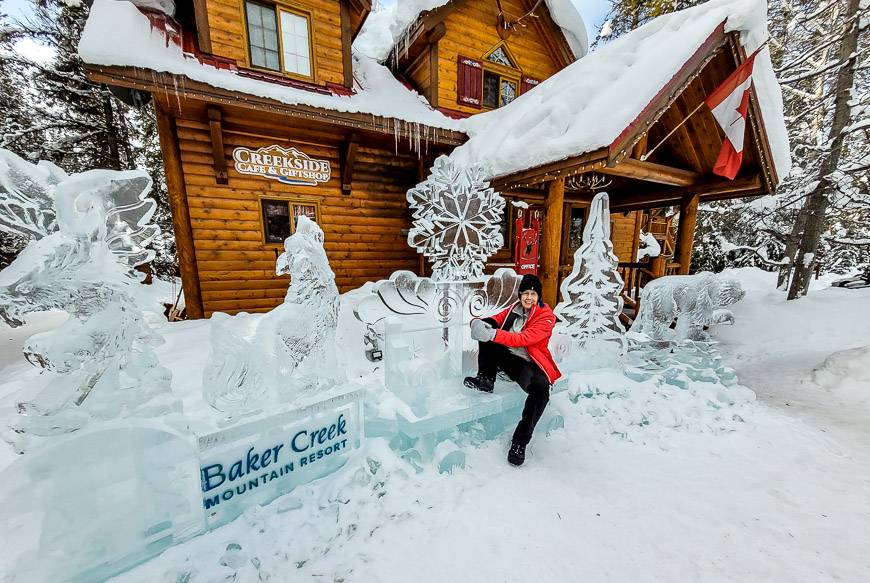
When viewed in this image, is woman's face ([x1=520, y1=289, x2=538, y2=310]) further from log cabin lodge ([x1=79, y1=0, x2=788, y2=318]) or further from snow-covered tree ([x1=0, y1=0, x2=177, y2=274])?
snow-covered tree ([x1=0, y1=0, x2=177, y2=274])

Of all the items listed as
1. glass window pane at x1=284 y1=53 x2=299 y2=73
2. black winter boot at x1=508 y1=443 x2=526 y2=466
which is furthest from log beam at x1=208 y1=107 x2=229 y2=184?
black winter boot at x1=508 y1=443 x2=526 y2=466

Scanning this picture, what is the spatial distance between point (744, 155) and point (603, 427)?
18.8ft

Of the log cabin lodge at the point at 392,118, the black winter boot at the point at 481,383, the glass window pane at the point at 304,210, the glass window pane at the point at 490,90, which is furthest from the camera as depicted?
the glass window pane at the point at 490,90

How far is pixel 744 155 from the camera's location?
18.4ft

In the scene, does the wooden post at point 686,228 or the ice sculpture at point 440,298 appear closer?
the ice sculpture at point 440,298

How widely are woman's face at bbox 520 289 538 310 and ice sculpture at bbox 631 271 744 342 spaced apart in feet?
7.48

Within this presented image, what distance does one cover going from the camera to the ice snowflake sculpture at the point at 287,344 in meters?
1.97

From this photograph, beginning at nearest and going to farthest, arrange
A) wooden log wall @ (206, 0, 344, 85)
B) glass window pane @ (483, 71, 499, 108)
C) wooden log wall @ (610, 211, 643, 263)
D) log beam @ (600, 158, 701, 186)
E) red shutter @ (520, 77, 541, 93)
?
log beam @ (600, 158, 701, 186), wooden log wall @ (206, 0, 344, 85), glass window pane @ (483, 71, 499, 108), red shutter @ (520, 77, 541, 93), wooden log wall @ (610, 211, 643, 263)

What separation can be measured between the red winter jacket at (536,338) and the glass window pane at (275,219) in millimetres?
5591

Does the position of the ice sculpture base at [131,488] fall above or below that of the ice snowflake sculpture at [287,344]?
below

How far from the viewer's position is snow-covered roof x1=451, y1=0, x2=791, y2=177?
4.09m

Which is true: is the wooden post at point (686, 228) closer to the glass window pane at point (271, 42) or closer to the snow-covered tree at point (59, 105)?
the glass window pane at point (271, 42)

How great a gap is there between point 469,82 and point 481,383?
7.84 metres

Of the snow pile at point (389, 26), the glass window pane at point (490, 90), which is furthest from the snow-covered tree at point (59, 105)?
the glass window pane at point (490, 90)
